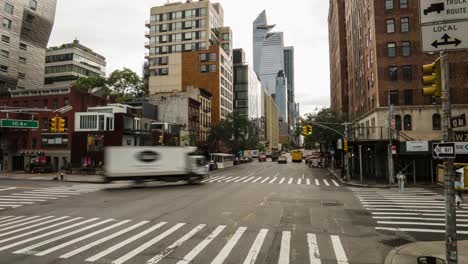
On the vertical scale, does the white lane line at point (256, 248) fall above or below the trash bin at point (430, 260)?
below

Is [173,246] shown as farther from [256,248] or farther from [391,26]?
[391,26]

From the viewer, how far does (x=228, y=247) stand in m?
10.1

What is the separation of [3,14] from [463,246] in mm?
84954

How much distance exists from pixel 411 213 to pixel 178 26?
90.3 meters

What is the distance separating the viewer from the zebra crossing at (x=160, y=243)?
9117 mm

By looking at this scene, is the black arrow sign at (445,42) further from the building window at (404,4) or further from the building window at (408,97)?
the building window at (404,4)

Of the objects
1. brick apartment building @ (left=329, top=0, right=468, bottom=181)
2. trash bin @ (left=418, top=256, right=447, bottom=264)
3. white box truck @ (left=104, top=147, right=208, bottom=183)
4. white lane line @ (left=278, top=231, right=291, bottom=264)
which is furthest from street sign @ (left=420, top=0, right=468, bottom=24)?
brick apartment building @ (left=329, top=0, right=468, bottom=181)

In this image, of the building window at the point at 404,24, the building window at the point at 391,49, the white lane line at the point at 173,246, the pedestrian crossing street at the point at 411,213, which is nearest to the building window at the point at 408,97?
the building window at the point at 391,49

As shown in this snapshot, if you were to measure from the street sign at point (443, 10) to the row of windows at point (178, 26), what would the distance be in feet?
302

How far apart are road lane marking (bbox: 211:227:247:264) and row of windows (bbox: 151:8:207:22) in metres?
89.8

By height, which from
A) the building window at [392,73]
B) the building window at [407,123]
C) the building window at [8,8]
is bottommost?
the building window at [407,123]

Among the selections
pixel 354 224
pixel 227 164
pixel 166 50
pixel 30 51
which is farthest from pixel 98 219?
pixel 166 50

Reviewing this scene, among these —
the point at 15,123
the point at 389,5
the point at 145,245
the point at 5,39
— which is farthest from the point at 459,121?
the point at 5,39

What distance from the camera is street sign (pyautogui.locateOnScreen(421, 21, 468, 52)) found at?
6789 millimetres
